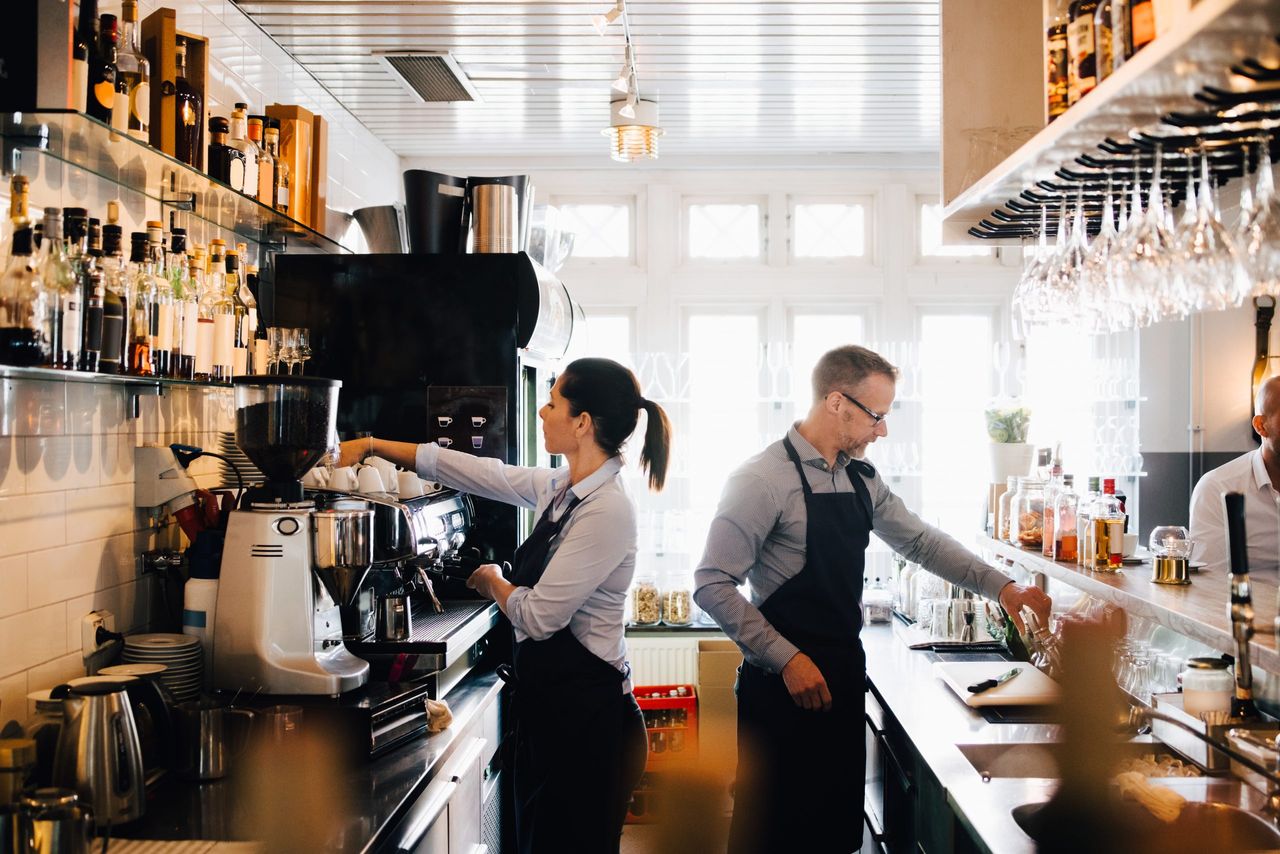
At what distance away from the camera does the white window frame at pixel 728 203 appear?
228 inches

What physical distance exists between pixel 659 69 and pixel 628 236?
167 cm

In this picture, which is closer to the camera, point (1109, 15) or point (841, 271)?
point (1109, 15)

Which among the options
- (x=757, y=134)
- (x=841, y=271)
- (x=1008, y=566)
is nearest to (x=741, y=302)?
(x=841, y=271)

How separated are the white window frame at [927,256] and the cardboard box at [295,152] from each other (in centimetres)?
339

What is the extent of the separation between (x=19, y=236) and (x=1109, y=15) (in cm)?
193

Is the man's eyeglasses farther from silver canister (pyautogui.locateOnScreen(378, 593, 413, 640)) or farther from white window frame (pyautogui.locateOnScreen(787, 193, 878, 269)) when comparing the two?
white window frame (pyautogui.locateOnScreen(787, 193, 878, 269))

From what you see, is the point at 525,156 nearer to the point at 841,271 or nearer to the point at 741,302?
the point at 741,302

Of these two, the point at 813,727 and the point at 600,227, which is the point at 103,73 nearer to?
the point at 813,727

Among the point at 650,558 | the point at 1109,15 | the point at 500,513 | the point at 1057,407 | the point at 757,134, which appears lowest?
the point at 650,558

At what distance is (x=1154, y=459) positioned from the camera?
547 cm

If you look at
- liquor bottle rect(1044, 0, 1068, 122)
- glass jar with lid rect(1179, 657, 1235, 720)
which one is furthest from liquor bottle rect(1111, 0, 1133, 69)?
glass jar with lid rect(1179, 657, 1235, 720)

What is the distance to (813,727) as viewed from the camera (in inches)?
114

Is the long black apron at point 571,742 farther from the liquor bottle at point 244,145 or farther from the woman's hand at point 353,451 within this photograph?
the liquor bottle at point 244,145

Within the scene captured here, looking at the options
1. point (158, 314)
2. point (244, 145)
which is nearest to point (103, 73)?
point (158, 314)
